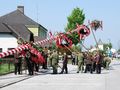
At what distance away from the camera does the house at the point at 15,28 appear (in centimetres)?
7450

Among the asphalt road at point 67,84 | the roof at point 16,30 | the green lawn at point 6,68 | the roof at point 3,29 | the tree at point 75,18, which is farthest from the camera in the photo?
the tree at point 75,18

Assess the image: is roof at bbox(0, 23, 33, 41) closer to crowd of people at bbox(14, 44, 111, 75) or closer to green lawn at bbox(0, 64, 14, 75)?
crowd of people at bbox(14, 44, 111, 75)

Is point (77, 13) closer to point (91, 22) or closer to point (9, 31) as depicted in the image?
point (9, 31)

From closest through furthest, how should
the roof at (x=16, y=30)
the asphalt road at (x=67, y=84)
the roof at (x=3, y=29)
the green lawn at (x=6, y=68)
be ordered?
the asphalt road at (x=67, y=84)
the green lawn at (x=6, y=68)
the roof at (x=3, y=29)
the roof at (x=16, y=30)

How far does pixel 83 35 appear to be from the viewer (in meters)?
46.7

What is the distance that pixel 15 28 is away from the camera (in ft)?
268

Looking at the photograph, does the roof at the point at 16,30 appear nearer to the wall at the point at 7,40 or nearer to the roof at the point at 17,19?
the wall at the point at 7,40

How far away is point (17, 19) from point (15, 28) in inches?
459

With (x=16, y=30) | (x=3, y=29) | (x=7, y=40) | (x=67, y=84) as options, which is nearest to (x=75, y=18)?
(x=16, y=30)

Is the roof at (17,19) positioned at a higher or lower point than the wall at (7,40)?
higher

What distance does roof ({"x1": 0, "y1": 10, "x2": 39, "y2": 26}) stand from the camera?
92062mm

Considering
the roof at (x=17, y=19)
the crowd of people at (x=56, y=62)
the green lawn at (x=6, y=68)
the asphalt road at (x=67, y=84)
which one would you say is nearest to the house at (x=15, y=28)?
the roof at (x=17, y=19)

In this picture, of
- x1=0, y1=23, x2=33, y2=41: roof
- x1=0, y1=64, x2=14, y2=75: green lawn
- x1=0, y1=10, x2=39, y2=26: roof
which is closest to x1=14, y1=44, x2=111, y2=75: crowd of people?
x1=0, y1=64, x2=14, y2=75: green lawn

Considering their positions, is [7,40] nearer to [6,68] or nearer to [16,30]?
[16,30]
